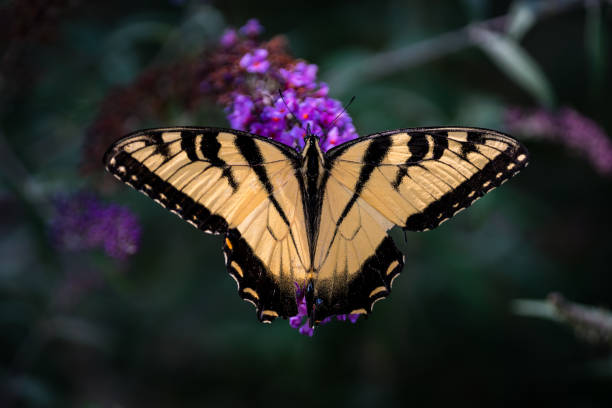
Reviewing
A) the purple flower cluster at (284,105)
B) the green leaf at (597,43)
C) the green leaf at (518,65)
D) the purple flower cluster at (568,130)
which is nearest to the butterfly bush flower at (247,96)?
the purple flower cluster at (284,105)

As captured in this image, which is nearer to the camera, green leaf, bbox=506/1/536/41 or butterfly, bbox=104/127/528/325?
butterfly, bbox=104/127/528/325

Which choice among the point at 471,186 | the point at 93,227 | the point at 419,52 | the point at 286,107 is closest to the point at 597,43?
the point at 419,52

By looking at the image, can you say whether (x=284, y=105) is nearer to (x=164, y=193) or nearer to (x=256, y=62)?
(x=256, y=62)

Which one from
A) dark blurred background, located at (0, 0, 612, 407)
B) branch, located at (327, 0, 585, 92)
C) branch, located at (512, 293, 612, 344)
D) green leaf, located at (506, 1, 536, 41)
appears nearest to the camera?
branch, located at (512, 293, 612, 344)

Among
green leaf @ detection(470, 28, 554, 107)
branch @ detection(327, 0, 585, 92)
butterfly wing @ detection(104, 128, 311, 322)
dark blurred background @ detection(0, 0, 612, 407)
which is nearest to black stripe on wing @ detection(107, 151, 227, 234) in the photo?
butterfly wing @ detection(104, 128, 311, 322)

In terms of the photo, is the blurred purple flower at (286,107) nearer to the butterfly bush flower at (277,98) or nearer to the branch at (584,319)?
the butterfly bush flower at (277,98)

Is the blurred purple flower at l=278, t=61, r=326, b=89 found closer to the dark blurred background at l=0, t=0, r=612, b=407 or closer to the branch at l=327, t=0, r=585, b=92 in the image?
the dark blurred background at l=0, t=0, r=612, b=407
